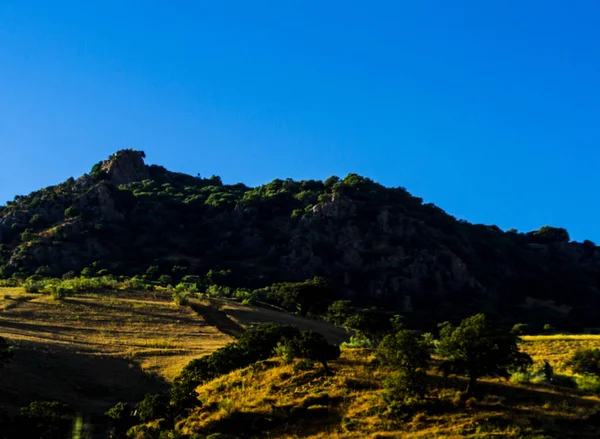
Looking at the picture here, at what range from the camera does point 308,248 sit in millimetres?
138750

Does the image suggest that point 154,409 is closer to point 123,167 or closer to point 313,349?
point 313,349

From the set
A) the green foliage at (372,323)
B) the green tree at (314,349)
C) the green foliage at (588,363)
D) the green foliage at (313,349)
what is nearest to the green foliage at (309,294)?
the green foliage at (372,323)

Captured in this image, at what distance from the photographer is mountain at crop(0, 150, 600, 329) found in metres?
128

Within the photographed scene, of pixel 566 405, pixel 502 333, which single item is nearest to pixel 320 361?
pixel 502 333

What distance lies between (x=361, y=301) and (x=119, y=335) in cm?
7435

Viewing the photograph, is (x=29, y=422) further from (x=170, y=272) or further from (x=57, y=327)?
(x=170, y=272)

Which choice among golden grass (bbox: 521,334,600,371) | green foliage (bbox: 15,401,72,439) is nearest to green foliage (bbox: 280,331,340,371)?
green foliage (bbox: 15,401,72,439)

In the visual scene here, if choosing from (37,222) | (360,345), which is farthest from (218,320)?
(37,222)

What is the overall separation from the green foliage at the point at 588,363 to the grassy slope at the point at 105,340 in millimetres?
31636

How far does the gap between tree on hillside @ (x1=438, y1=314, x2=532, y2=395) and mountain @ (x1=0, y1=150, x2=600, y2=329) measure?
287 ft

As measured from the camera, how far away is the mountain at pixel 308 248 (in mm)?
128500

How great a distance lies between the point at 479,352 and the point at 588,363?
11553 millimetres

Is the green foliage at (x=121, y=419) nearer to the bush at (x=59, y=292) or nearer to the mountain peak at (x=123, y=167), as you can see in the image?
the bush at (x=59, y=292)

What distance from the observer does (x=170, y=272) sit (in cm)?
12612
